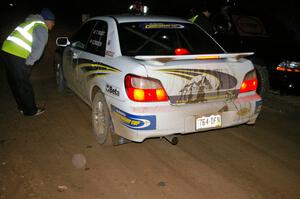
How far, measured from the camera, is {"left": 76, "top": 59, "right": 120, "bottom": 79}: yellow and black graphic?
418cm

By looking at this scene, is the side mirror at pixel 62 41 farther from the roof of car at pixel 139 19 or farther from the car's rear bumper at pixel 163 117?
the car's rear bumper at pixel 163 117

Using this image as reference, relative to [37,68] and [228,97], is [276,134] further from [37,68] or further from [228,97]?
[37,68]

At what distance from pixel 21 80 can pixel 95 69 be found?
173 centimetres

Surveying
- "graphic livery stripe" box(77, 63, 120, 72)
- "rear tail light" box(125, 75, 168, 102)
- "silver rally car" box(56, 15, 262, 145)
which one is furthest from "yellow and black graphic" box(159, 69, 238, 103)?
"graphic livery stripe" box(77, 63, 120, 72)

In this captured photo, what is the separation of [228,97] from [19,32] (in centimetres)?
346

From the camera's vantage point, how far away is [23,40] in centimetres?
544

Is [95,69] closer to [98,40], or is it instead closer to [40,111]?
[98,40]

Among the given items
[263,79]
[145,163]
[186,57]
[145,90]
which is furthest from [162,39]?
[263,79]

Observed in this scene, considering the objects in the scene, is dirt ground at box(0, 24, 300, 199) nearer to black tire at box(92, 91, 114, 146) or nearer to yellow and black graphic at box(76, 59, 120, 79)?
black tire at box(92, 91, 114, 146)

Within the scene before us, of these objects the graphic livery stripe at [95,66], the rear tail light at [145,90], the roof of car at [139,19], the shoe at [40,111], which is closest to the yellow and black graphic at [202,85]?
the rear tail light at [145,90]

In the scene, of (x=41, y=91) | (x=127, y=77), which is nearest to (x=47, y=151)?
(x=127, y=77)

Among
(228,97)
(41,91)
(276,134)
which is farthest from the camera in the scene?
(41,91)

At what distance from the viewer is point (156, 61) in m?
3.76

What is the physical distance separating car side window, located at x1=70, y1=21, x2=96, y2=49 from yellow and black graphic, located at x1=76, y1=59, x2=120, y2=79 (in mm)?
409
